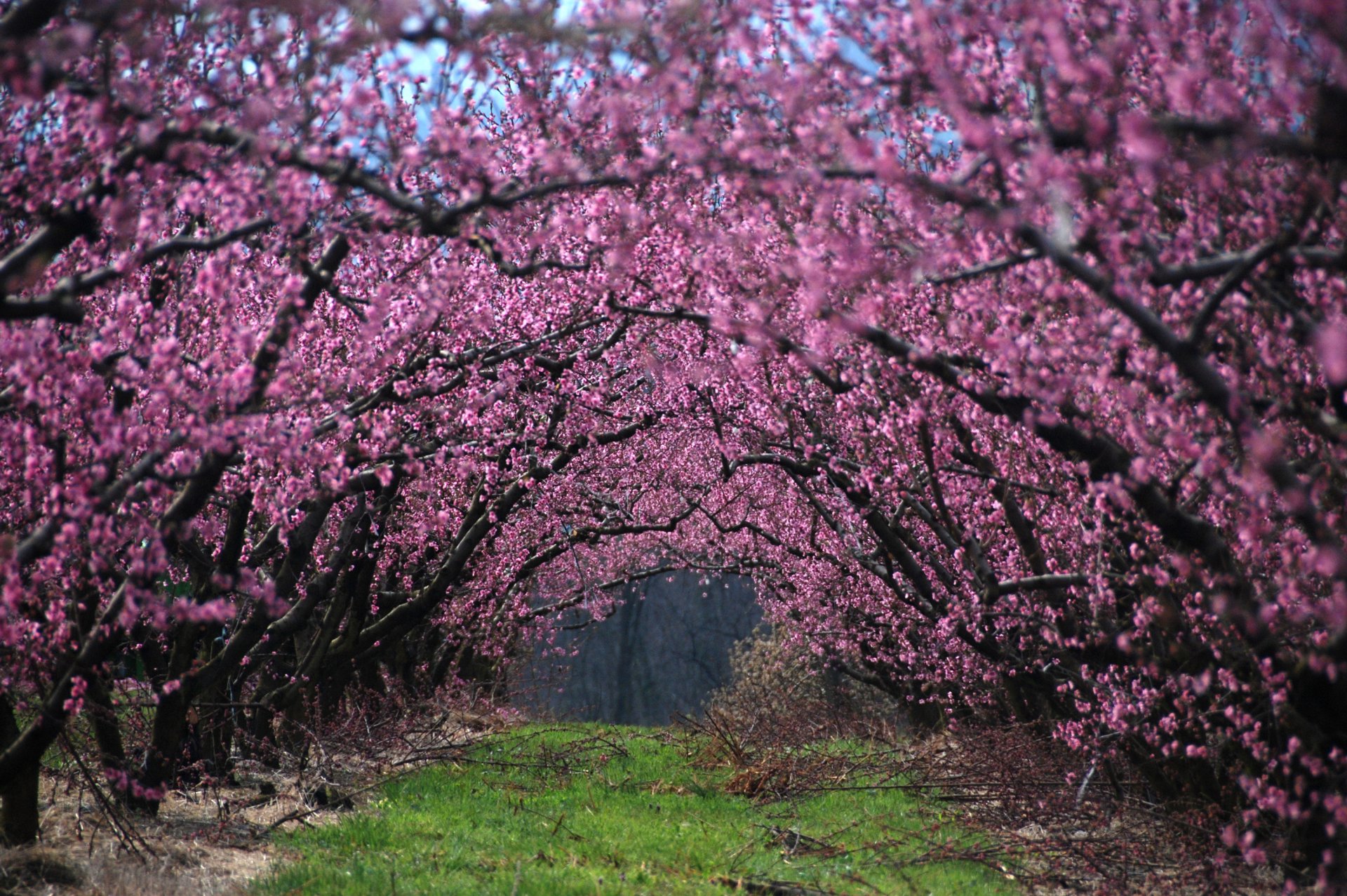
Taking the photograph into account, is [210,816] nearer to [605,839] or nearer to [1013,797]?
[605,839]

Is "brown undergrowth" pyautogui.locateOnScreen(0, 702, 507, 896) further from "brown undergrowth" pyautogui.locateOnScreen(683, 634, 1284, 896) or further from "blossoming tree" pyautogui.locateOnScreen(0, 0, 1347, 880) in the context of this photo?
"brown undergrowth" pyautogui.locateOnScreen(683, 634, 1284, 896)

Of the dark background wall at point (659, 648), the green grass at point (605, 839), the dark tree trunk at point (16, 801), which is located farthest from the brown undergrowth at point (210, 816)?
the dark background wall at point (659, 648)

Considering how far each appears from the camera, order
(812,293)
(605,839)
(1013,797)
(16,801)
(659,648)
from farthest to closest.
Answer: (659,648) → (1013,797) → (605,839) → (16,801) → (812,293)

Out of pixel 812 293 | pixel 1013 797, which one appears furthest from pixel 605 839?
pixel 812 293

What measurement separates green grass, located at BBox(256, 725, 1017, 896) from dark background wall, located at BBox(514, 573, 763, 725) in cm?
1468

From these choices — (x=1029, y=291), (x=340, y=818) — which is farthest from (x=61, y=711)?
(x=1029, y=291)

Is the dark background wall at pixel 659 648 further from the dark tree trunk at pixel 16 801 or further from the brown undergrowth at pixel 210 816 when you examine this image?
the dark tree trunk at pixel 16 801

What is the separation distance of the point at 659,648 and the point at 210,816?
60.7 feet

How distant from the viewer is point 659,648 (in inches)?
1028

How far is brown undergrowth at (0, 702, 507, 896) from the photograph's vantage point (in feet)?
19.1

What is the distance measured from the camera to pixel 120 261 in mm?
4148

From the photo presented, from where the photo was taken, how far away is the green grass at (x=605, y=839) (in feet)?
21.1

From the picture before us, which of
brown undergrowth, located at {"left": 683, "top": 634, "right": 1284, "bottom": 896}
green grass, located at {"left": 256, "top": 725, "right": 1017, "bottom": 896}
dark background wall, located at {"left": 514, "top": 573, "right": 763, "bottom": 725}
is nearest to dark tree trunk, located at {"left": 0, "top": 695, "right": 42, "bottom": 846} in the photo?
green grass, located at {"left": 256, "top": 725, "right": 1017, "bottom": 896}

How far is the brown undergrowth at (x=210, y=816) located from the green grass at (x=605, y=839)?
32 cm
